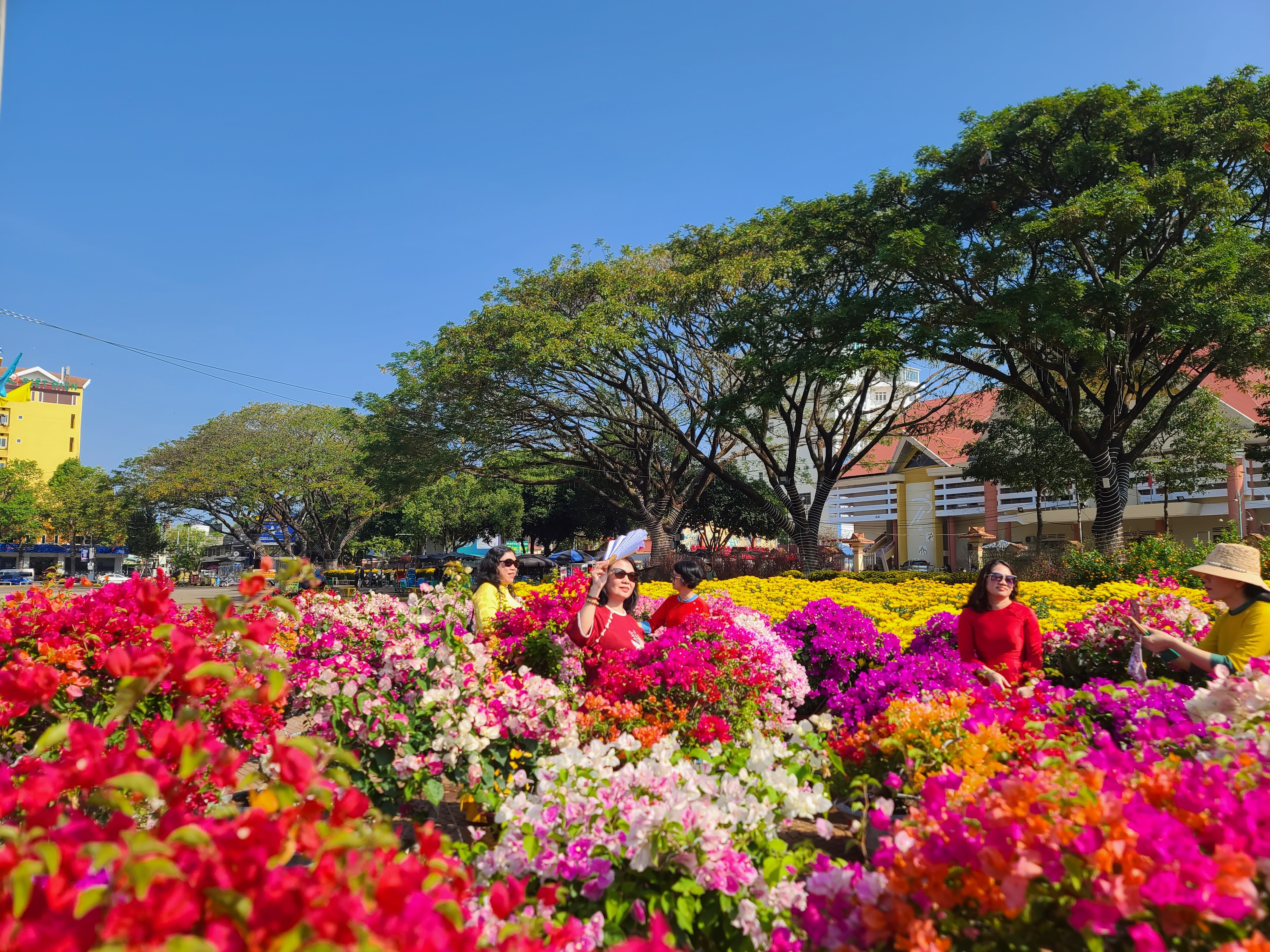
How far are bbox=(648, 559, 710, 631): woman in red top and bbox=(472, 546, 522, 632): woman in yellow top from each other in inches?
41.5

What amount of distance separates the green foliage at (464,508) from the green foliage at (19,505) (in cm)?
2739

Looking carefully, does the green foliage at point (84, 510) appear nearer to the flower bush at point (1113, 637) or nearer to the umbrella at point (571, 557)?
the umbrella at point (571, 557)

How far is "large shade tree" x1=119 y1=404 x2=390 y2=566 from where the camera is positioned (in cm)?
3709

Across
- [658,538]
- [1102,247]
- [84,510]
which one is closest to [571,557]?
[658,538]

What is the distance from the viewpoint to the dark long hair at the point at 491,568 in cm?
606


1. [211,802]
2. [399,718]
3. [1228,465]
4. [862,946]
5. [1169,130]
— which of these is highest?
[1169,130]

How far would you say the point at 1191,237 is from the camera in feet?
49.8

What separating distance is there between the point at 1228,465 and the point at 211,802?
29015 millimetres

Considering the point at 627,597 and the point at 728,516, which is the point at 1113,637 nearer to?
the point at 627,597

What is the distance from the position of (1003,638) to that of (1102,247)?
14.1 m

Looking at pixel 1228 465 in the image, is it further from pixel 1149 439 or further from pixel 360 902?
pixel 360 902

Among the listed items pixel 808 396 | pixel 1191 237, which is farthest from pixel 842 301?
pixel 808 396

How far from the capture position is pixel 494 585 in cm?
605

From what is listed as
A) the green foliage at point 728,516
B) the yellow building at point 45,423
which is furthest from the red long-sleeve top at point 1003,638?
the yellow building at point 45,423
